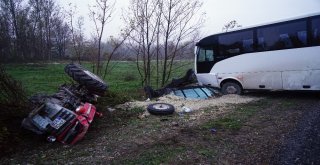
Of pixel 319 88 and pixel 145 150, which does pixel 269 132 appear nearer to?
pixel 145 150

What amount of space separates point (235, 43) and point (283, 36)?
1.85m

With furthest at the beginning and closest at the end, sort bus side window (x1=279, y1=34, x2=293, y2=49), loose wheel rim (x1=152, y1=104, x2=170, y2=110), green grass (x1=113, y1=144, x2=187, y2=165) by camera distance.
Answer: bus side window (x1=279, y1=34, x2=293, y2=49), loose wheel rim (x1=152, y1=104, x2=170, y2=110), green grass (x1=113, y1=144, x2=187, y2=165)

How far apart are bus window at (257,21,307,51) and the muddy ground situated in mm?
2442

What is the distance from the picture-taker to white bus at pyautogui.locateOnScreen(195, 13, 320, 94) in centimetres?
942

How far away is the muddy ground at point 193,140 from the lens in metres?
4.79

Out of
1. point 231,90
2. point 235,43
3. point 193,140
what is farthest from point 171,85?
point 193,140

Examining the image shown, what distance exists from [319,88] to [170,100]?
5.18 metres

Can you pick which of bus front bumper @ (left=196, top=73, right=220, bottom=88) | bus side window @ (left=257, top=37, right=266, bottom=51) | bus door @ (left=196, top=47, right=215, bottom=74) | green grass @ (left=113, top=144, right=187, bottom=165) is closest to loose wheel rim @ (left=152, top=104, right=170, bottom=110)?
green grass @ (left=113, top=144, right=187, bottom=165)

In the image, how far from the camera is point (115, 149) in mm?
5371

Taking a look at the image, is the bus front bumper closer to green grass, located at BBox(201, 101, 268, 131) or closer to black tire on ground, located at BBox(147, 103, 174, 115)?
green grass, located at BBox(201, 101, 268, 131)

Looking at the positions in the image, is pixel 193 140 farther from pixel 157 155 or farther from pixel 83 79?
pixel 83 79

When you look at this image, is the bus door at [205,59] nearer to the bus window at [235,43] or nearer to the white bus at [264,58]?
the white bus at [264,58]

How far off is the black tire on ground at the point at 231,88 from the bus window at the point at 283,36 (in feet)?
6.07

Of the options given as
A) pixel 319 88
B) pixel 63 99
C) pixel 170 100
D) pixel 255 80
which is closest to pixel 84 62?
pixel 170 100
